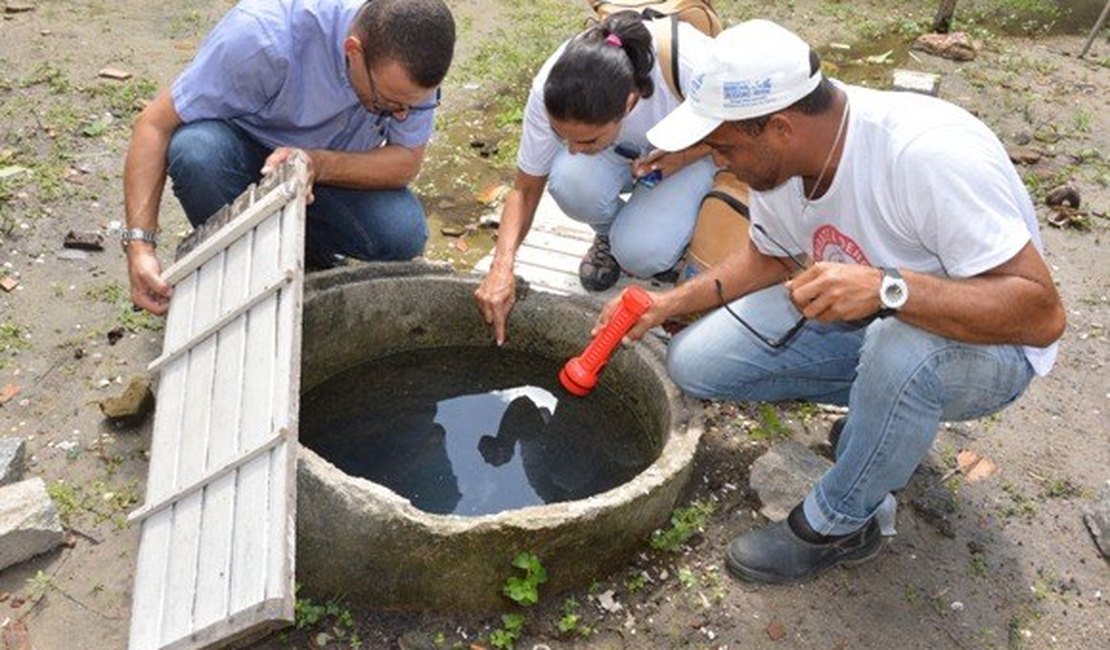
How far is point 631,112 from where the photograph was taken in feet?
11.1

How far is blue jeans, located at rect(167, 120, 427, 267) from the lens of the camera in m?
3.12

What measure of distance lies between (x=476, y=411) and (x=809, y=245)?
129 centimetres

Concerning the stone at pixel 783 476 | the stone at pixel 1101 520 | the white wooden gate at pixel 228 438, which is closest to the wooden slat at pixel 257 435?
the white wooden gate at pixel 228 438

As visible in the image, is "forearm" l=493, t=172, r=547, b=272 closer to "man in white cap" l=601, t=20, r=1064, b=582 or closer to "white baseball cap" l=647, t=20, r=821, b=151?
"man in white cap" l=601, t=20, r=1064, b=582

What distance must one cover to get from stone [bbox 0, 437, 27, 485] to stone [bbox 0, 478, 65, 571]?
0.07 m

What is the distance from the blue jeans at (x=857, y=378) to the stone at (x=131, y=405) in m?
1.72

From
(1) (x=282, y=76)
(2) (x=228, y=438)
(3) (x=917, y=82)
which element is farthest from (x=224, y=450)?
(3) (x=917, y=82)

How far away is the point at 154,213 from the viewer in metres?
2.96

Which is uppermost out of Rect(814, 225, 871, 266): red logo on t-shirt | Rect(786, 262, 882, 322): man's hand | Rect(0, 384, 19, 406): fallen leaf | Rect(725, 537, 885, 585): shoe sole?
Rect(786, 262, 882, 322): man's hand

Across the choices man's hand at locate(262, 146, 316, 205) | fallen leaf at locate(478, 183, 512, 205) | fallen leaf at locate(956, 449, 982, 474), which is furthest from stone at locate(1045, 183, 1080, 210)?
man's hand at locate(262, 146, 316, 205)

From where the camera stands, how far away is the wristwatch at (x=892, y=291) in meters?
2.29

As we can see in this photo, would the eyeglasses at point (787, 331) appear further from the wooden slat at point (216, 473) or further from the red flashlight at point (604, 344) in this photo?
the wooden slat at point (216, 473)

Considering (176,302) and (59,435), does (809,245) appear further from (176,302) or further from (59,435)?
(59,435)

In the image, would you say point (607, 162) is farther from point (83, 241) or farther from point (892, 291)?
point (83, 241)
